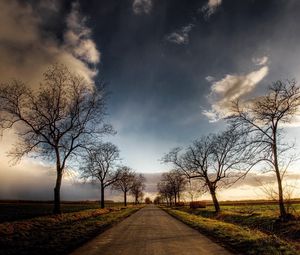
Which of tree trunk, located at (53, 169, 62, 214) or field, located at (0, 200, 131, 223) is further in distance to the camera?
tree trunk, located at (53, 169, 62, 214)

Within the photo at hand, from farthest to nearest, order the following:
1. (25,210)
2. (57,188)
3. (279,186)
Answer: (25,210) → (57,188) → (279,186)

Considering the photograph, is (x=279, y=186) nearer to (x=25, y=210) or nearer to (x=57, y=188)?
(x=57, y=188)

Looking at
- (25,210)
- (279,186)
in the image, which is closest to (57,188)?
(25,210)

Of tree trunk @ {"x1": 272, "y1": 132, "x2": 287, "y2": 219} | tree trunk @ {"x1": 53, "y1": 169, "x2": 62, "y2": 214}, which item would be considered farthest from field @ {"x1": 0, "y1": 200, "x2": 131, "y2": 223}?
tree trunk @ {"x1": 272, "y1": 132, "x2": 287, "y2": 219}

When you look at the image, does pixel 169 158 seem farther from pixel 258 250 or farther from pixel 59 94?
pixel 258 250

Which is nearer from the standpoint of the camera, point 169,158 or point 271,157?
point 271,157

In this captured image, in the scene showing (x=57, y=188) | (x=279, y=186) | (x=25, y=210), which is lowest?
(x=25, y=210)

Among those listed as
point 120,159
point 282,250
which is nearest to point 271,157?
point 282,250

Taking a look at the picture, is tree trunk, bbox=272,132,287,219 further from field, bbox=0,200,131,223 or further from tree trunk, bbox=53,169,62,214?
field, bbox=0,200,131,223

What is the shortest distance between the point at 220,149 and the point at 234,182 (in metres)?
19.9

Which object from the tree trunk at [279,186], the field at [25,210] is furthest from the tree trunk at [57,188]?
the tree trunk at [279,186]

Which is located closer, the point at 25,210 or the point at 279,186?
the point at 279,186

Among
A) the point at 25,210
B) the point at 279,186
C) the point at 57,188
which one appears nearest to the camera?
the point at 279,186

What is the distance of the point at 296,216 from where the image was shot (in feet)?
64.9
